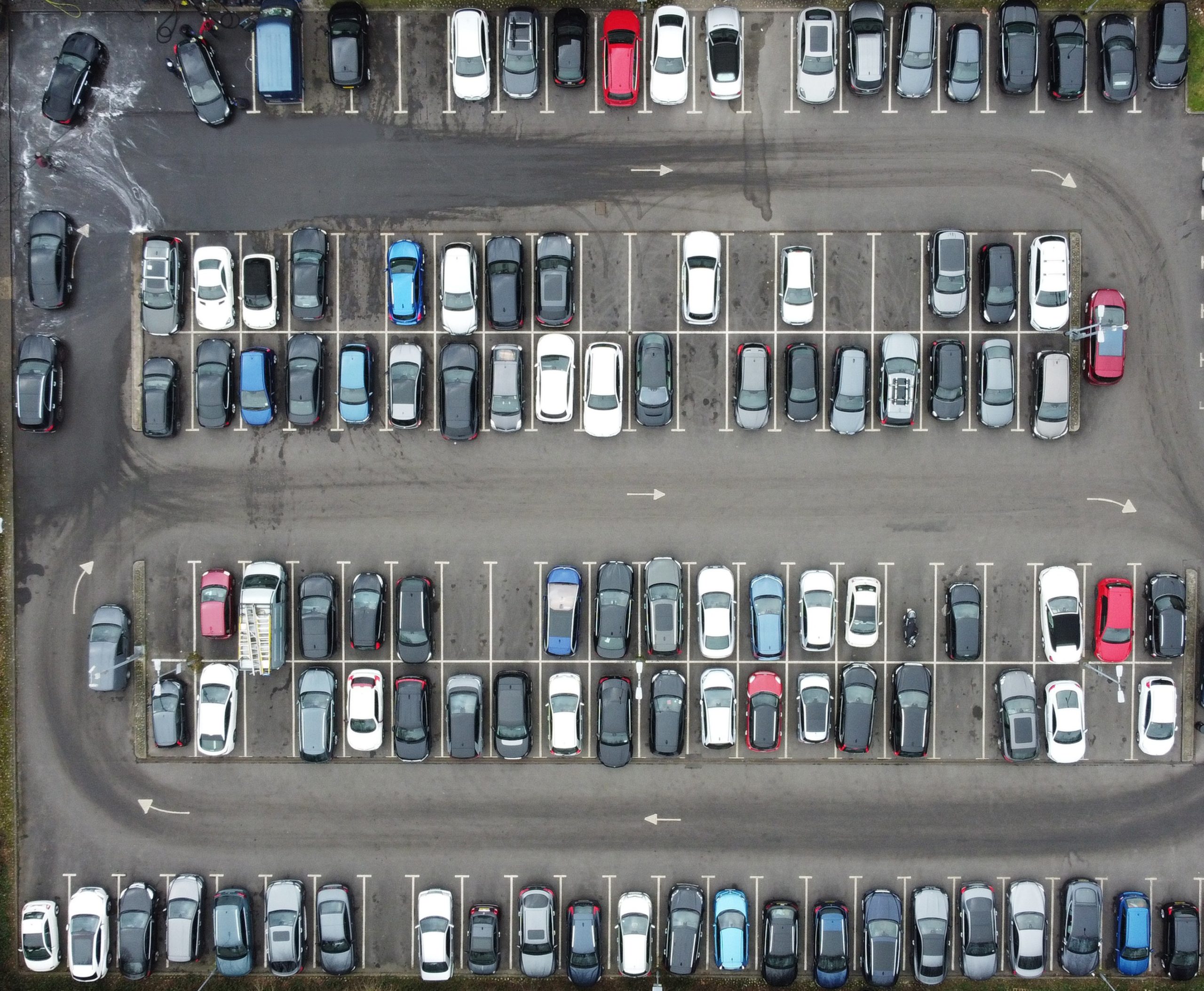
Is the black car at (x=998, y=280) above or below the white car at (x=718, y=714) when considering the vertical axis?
above

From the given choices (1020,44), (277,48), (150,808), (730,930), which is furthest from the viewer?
(150,808)

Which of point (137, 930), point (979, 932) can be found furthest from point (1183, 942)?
point (137, 930)

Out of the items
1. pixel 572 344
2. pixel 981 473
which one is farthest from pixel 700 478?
pixel 981 473

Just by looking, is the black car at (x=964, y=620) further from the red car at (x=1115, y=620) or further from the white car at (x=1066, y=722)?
the red car at (x=1115, y=620)

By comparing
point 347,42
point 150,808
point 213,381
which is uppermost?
point 347,42

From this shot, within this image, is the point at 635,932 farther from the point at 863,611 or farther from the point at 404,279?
the point at 404,279

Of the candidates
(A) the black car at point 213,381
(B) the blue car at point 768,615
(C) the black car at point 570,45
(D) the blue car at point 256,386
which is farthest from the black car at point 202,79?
(B) the blue car at point 768,615

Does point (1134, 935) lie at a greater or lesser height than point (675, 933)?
lesser
